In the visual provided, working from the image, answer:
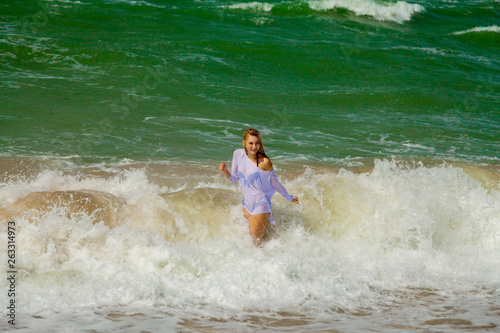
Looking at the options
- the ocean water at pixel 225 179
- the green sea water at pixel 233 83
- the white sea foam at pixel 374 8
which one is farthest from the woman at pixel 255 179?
the white sea foam at pixel 374 8

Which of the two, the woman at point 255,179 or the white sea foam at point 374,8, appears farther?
the white sea foam at point 374,8

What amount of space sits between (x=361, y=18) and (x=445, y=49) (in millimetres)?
4256

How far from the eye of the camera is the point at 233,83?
1408 cm

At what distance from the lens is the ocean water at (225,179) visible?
16.8ft

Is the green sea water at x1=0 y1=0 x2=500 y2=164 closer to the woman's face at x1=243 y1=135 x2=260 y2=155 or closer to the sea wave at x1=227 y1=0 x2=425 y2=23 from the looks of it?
the sea wave at x1=227 y1=0 x2=425 y2=23

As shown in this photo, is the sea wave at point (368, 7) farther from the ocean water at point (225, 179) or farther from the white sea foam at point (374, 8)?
the ocean water at point (225, 179)

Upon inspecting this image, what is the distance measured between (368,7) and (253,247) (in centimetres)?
1921

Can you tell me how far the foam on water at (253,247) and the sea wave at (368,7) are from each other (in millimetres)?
14525

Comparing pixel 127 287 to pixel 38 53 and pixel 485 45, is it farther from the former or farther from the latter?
pixel 485 45

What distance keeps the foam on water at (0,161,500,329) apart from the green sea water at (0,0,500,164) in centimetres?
200

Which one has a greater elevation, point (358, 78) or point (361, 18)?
point (361, 18)

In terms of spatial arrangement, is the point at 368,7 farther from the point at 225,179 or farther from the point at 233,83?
the point at 225,179

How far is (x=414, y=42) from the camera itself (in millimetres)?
19906

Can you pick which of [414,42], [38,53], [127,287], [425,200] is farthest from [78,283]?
[414,42]
